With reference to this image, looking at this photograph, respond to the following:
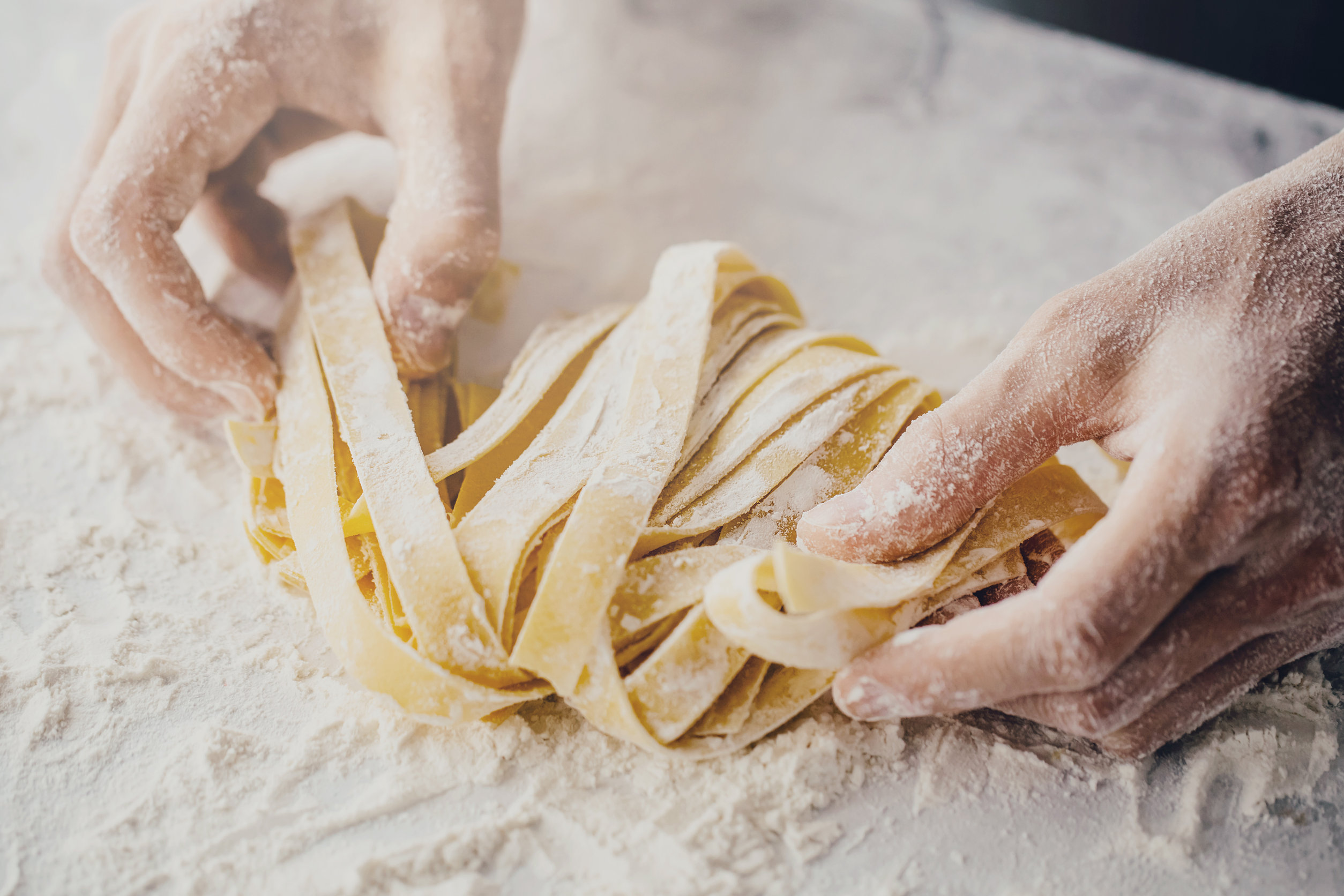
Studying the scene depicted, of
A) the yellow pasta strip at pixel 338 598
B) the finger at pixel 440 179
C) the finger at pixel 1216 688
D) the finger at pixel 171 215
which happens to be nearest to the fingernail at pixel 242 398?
the finger at pixel 171 215

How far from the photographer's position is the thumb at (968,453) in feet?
3.39

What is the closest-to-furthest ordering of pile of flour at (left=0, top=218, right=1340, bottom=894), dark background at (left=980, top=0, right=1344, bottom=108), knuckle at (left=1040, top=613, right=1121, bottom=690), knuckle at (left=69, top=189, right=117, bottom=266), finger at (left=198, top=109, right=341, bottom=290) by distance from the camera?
knuckle at (left=1040, top=613, right=1121, bottom=690) → pile of flour at (left=0, top=218, right=1340, bottom=894) → knuckle at (left=69, top=189, right=117, bottom=266) → finger at (left=198, top=109, right=341, bottom=290) → dark background at (left=980, top=0, right=1344, bottom=108)

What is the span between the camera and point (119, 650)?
1.19 m

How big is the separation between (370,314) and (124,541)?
58cm

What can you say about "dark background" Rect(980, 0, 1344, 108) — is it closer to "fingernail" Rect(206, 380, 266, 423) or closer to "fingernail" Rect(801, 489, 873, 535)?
"fingernail" Rect(801, 489, 873, 535)

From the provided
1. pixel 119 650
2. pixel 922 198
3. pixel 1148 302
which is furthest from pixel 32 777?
pixel 922 198

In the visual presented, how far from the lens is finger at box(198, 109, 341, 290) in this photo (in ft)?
5.67

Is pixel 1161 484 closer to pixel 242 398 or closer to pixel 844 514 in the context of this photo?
pixel 844 514

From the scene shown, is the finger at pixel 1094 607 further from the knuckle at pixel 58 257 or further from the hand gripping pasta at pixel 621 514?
the knuckle at pixel 58 257

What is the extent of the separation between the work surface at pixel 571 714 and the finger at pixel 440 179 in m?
0.32

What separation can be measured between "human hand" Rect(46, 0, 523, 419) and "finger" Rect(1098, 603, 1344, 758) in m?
1.26

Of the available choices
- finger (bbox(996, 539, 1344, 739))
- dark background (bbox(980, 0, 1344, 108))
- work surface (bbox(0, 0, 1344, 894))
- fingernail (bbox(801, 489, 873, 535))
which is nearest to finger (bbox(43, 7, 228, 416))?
work surface (bbox(0, 0, 1344, 894))

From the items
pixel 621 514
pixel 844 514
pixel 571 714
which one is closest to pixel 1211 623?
pixel 844 514

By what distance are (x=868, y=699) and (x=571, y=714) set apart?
426 millimetres
